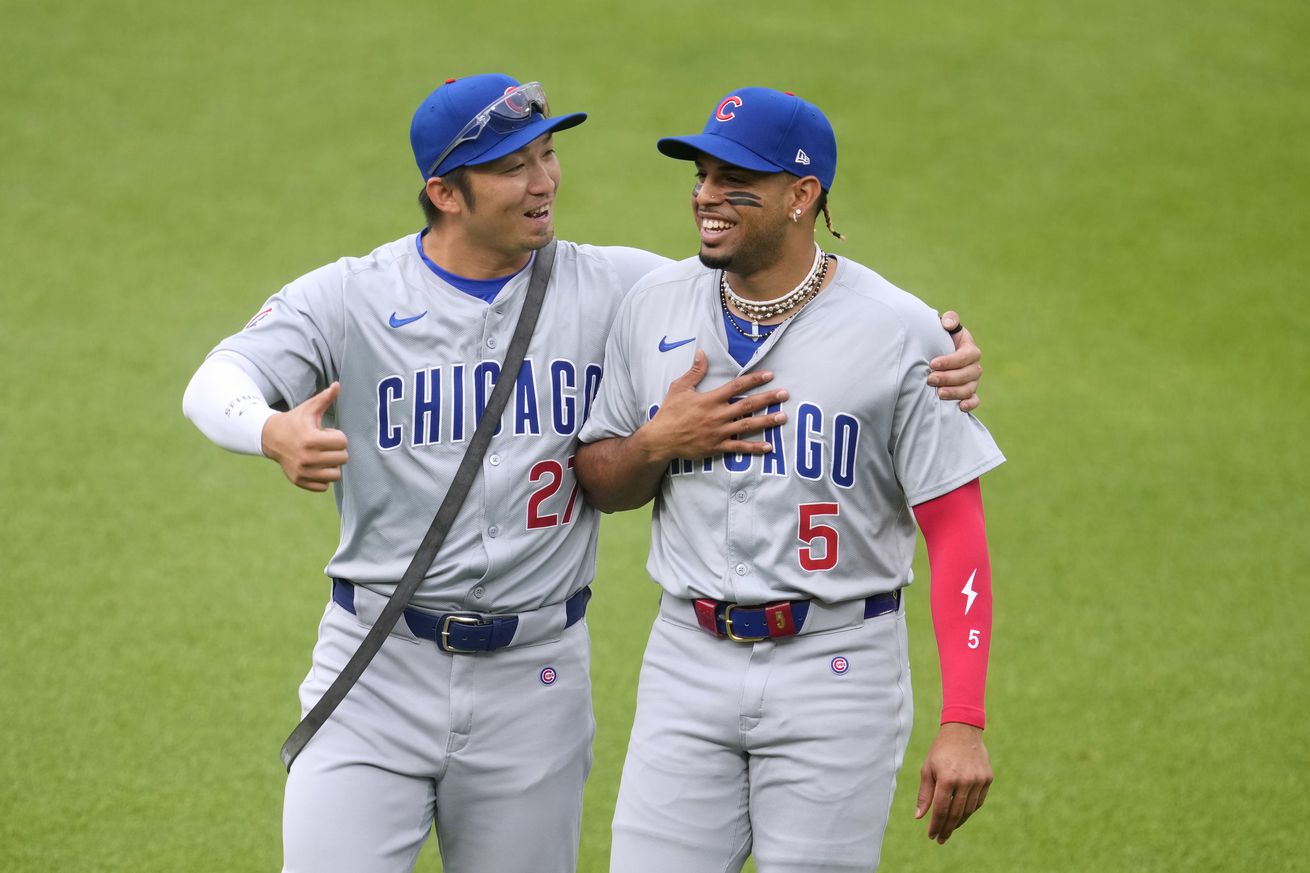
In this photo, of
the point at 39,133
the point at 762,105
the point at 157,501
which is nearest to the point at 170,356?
the point at 157,501

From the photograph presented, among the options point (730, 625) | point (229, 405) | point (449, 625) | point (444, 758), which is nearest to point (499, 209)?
point (229, 405)

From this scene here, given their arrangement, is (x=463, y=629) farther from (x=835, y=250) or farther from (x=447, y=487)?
(x=835, y=250)

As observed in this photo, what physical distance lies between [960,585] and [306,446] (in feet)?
4.44

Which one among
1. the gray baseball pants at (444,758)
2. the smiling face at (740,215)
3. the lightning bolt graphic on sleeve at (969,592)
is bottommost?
the gray baseball pants at (444,758)

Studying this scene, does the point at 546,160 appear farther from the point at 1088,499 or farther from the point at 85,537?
the point at 1088,499

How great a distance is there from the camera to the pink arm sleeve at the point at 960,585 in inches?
130

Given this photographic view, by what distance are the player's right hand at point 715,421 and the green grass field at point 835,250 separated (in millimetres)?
2139

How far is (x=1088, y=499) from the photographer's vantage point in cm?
760

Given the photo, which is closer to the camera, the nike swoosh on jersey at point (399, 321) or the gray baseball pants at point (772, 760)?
the gray baseball pants at point (772, 760)

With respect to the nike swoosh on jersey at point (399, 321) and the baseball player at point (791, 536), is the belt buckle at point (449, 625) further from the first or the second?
the nike swoosh on jersey at point (399, 321)

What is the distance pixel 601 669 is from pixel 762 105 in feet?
10.7

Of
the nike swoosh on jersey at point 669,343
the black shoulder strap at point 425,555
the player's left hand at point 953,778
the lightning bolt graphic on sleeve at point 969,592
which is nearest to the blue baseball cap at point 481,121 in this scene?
the black shoulder strap at point 425,555

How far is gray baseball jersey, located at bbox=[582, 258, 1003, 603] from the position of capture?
3367mm

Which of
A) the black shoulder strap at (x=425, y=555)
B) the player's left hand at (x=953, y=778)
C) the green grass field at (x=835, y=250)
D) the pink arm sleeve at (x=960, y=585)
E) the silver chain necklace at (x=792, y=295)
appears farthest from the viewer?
the green grass field at (x=835, y=250)
